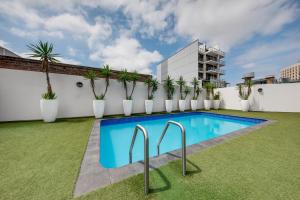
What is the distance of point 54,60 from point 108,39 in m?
4.16

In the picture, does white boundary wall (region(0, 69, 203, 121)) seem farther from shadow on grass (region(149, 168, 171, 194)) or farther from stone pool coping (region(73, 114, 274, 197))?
shadow on grass (region(149, 168, 171, 194))

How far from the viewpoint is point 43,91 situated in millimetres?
6242

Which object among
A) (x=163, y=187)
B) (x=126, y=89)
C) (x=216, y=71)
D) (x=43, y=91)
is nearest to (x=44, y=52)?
(x=43, y=91)

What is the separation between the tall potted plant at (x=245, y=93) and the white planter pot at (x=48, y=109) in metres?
13.1

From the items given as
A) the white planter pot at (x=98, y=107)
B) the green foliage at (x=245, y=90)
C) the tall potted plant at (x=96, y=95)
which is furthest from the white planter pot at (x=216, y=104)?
the white planter pot at (x=98, y=107)

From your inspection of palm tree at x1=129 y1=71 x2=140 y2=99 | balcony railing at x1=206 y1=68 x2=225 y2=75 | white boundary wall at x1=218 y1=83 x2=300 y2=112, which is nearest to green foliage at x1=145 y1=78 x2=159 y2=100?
palm tree at x1=129 y1=71 x2=140 y2=99

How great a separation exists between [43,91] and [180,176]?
7.68 meters

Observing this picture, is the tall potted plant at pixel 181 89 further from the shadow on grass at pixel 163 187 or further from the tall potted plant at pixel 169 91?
the shadow on grass at pixel 163 187

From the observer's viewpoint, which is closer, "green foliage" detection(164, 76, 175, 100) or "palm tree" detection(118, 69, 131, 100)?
"palm tree" detection(118, 69, 131, 100)

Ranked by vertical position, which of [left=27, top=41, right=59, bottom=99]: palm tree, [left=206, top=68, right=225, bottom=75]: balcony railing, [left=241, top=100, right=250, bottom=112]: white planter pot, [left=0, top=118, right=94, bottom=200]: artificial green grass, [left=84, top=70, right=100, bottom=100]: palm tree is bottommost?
[left=0, top=118, right=94, bottom=200]: artificial green grass

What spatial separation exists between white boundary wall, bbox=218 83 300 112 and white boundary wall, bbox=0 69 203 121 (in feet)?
32.0

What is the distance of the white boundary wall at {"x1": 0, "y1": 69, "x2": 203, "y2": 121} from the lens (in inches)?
220

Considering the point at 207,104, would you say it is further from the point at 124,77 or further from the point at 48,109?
the point at 48,109

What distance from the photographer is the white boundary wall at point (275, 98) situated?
8741 millimetres
